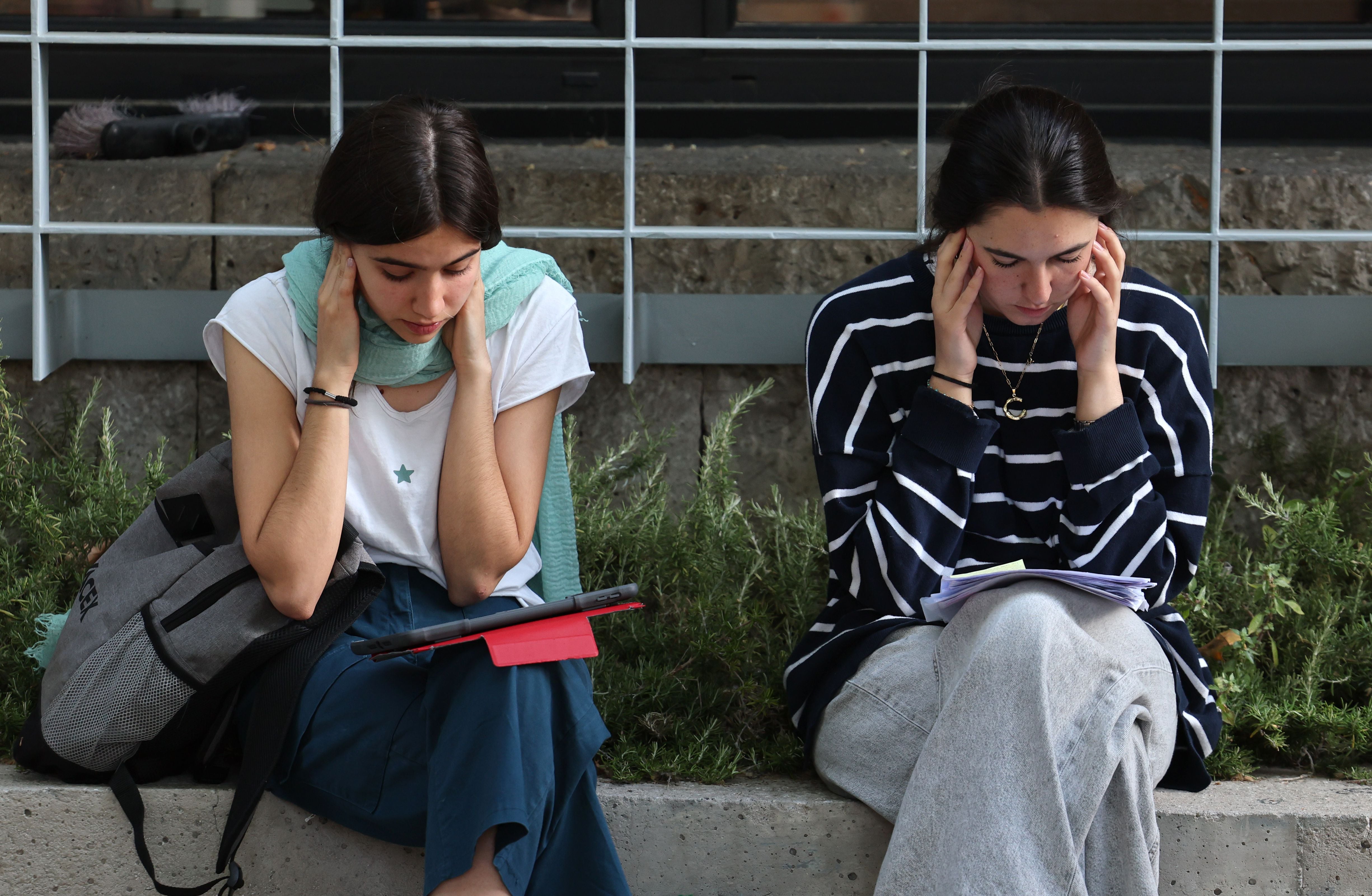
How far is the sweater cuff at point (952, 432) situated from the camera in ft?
7.20

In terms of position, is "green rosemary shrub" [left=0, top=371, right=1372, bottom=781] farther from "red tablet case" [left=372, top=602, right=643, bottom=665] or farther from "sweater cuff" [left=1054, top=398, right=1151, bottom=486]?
"sweater cuff" [left=1054, top=398, right=1151, bottom=486]

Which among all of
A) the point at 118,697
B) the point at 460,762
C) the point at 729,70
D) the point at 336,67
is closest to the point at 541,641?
the point at 460,762

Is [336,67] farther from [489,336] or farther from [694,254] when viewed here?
[489,336]

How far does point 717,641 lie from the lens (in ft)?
8.45

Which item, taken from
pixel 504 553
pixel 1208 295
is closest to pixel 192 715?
pixel 504 553

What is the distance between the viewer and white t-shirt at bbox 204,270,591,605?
2199mm

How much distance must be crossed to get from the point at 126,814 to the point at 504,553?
760 mm

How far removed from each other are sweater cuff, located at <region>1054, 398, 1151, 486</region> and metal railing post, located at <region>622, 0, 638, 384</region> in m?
1.18

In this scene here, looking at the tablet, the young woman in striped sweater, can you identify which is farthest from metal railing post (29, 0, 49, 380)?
the young woman in striped sweater

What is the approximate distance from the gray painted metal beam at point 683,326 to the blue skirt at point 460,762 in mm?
1189

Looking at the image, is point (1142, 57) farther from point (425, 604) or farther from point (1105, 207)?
point (425, 604)

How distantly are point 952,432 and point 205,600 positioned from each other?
1283mm

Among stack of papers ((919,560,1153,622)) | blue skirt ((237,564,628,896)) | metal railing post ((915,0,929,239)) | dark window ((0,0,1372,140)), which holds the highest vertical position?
dark window ((0,0,1372,140))

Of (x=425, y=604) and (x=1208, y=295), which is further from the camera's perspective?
(x=1208, y=295)
